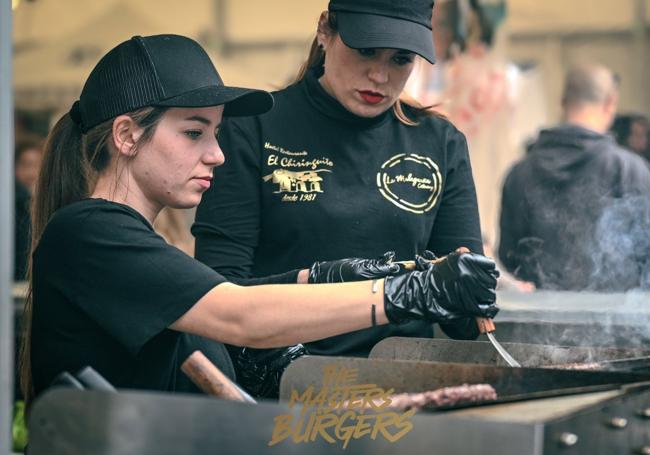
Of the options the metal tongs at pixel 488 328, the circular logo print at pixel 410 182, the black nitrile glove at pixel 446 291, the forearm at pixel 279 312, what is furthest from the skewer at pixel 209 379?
the circular logo print at pixel 410 182

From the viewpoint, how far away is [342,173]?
2.91 m

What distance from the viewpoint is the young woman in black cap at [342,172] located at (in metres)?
2.85

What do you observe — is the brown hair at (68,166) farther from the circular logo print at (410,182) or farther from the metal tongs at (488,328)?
the circular logo print at (410,182)

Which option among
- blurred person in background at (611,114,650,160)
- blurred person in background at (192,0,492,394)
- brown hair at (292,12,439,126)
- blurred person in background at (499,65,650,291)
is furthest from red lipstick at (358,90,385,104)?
blurred person in background at (611,114,650,160)

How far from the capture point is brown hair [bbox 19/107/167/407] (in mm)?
2404

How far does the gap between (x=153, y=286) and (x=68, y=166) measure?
1.46 feet

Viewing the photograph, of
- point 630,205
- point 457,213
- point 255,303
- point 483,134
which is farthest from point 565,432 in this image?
point 483,134

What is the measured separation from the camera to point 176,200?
95.5 inches

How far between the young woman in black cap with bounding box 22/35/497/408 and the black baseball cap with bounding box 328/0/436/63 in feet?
1.57

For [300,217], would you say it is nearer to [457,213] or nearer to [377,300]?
[457,213]

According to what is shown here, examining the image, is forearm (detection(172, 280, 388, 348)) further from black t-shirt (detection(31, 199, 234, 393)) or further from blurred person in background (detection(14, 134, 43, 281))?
blurred person in background (detection(14, 134, 43, 281))

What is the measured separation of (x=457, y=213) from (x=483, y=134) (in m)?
3.05

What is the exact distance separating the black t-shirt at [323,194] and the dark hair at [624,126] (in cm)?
497

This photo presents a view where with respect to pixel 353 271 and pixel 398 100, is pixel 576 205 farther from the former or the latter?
pixel 353 271
